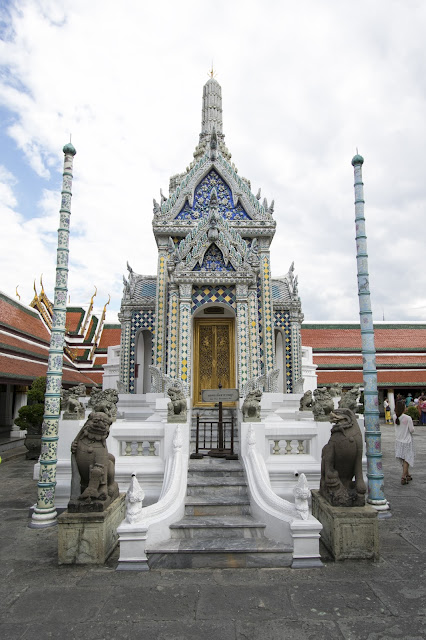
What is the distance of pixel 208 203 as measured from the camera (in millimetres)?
14586

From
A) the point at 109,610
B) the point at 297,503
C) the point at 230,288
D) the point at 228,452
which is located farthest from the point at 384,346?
the point at 109,610

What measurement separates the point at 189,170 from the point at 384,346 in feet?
72.9

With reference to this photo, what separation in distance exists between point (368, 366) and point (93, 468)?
16.0 ft

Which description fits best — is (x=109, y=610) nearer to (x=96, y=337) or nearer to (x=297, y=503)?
(x=297, y=503)

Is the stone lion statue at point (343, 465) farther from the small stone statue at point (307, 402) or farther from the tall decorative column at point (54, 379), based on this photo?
the small stone statue at point (307, 402)

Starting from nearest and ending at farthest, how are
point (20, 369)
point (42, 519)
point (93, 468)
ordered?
point (93, 468) → point (42, 519) → point (20, 369)

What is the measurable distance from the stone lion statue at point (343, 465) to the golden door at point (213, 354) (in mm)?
6669

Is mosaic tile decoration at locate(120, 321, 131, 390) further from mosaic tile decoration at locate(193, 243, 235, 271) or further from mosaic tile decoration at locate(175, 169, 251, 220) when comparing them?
mosaic tile decoration at locate(193, 243, 235, 271)

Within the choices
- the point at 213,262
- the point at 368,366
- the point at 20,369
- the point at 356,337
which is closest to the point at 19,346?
the point at 20,369

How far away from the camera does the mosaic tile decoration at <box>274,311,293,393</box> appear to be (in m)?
15.7

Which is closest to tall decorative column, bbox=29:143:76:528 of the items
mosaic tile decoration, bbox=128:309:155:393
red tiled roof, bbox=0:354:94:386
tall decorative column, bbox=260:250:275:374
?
tall decorative column, bbox=260:250:275:374

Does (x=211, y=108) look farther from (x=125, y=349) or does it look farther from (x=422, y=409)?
(x=422, y=409)

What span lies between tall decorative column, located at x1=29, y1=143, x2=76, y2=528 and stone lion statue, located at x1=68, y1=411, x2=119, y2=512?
134cm

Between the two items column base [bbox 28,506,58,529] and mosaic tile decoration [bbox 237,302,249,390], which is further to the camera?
mosaic tile decoration [bbox 237,302,249,390]
